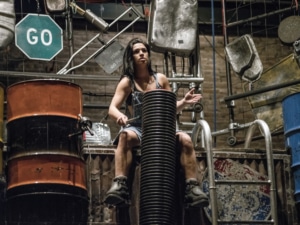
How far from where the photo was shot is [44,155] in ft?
22.0

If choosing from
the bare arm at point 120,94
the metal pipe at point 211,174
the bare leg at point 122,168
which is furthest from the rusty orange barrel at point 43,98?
the metal pipe at point 211,174

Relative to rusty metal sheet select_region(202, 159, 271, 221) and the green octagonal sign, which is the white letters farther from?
rusty metal sheet select_region(202, 159, 271, 221)

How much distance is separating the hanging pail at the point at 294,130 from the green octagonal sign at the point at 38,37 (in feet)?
6.98

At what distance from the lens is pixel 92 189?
7070 millimetres

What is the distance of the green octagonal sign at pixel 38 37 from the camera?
326 inches

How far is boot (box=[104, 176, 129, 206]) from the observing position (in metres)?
6.50

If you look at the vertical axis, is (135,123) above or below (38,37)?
below

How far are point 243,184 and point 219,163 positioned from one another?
1.21ft

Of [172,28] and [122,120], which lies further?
[172,28]

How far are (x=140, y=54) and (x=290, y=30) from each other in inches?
121

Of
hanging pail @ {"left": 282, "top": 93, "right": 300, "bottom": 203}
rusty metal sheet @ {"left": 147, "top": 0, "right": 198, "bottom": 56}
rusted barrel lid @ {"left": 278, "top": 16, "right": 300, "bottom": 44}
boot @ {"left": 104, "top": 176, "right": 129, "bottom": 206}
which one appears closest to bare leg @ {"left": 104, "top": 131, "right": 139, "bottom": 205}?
boot @ {"left": 104, "top": 176, "right": 129, "bottom": 206}

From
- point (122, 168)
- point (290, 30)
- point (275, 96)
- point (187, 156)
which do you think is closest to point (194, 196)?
point (187, 156)

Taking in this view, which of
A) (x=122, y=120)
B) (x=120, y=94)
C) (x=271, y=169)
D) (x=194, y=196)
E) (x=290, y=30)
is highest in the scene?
(x=290, y=30)

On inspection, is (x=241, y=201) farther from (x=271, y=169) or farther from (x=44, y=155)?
(x=44, y=155)
